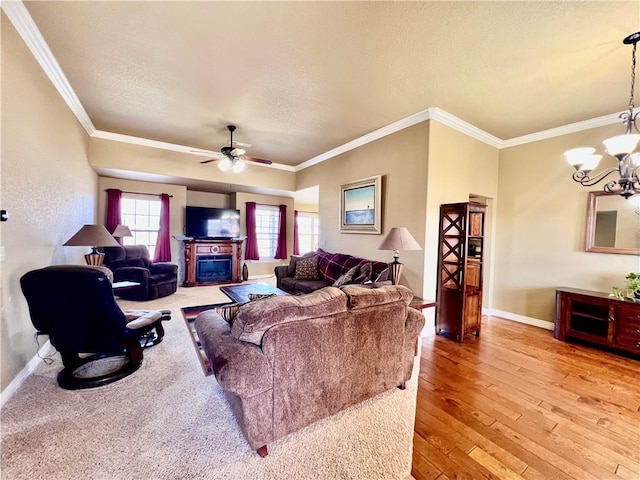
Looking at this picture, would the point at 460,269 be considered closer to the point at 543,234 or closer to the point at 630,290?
the point at 543,234

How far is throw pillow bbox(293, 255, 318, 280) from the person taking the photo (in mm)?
4848

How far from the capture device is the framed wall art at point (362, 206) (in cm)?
423

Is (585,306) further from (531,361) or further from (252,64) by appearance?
(252,64)

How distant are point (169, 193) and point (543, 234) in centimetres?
733

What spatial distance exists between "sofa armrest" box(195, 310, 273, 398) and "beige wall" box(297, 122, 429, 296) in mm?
2688

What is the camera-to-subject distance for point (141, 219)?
6.04 m

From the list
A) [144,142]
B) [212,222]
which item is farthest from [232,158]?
[212,222]

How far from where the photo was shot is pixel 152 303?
4.76 m

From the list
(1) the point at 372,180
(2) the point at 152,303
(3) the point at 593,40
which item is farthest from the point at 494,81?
(2) the point at 152,303

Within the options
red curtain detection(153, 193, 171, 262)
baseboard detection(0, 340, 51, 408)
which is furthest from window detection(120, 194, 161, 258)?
baseboard detection(0, 340, 51, 408)

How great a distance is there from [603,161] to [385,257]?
3108 millimetres

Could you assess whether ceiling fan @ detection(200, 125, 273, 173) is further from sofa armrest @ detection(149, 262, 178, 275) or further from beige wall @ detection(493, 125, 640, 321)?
beige wall @ detection(493, 125, 640, 321)

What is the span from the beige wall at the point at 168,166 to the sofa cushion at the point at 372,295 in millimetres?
4729

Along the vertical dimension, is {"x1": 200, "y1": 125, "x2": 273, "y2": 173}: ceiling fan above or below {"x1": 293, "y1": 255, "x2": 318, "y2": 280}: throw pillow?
above
